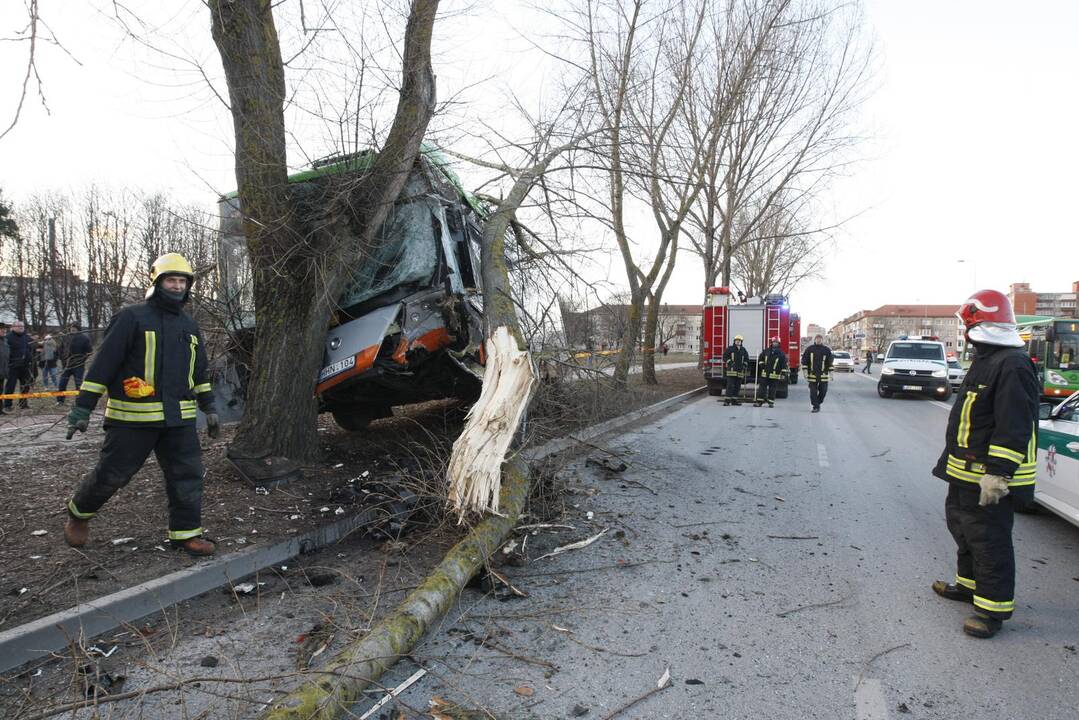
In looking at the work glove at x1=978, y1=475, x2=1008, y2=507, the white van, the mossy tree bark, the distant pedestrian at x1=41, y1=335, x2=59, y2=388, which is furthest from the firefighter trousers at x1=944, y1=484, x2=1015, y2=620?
the white van

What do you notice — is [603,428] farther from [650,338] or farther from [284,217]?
[650,338]

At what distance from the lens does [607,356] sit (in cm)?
773

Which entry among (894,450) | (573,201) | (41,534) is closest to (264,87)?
(573,201)

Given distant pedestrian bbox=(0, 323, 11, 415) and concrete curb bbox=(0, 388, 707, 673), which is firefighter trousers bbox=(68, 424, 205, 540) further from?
distant pedestrian bbox=(0, 323, 11, 415)

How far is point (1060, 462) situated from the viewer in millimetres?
4547

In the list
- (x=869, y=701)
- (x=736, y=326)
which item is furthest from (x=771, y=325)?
(x=869, y=701)

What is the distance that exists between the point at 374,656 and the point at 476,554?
1200 millimetres

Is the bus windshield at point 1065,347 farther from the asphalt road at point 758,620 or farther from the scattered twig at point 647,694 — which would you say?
the scattered twig at point 647,694

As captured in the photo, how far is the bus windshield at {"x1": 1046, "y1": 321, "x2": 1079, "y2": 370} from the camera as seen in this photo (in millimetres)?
16766

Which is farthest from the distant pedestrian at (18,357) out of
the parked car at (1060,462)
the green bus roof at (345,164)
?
the parked car at (1060,462)

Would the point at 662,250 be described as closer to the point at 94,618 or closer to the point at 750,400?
the point at 750,400

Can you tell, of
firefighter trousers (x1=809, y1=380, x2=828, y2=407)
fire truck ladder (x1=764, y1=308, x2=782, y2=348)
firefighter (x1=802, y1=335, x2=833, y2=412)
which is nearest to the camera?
firefighter trousers (x1=809, y1=380, x2=828, y2=407)

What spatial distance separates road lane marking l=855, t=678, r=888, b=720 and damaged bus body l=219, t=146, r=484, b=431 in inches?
161

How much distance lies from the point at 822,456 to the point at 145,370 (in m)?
7.86
